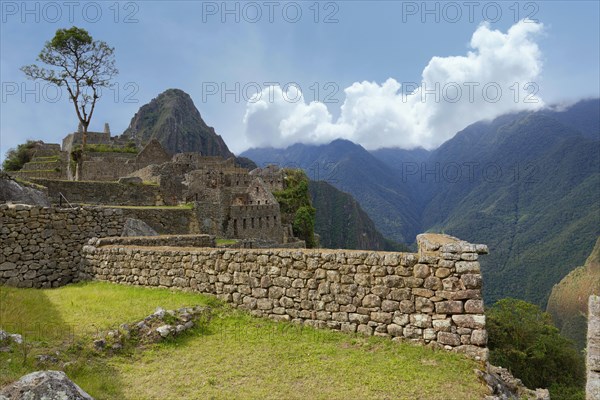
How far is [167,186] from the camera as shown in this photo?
26.1 meters

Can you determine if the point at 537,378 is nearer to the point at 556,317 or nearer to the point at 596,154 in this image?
the point at 556,317

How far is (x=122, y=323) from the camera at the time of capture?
24.0ft

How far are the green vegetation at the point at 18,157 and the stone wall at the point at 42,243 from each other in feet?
127

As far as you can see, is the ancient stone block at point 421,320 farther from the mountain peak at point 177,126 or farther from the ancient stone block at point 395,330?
the mountain peak at point 177,126

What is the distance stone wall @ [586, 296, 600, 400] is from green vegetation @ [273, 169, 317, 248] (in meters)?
34.4

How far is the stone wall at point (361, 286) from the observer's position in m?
6.25

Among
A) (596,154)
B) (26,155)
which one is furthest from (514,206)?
(26,155)

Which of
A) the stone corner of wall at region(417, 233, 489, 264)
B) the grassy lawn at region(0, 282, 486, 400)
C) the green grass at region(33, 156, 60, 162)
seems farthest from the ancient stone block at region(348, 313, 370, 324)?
the green grass at region(33, 156, 60, 162)

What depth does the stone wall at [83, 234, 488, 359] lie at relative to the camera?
6.25 meters

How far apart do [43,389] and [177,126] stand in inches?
4779

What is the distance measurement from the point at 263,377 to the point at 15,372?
3.00 m

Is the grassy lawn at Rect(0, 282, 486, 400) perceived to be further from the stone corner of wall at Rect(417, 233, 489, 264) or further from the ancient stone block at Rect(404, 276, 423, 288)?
the stone corner of wall at Rect(417, 233, 489, 264)

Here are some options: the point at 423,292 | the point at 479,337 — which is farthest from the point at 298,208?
the point at 479,337

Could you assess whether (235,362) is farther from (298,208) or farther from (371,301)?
(298,208)
